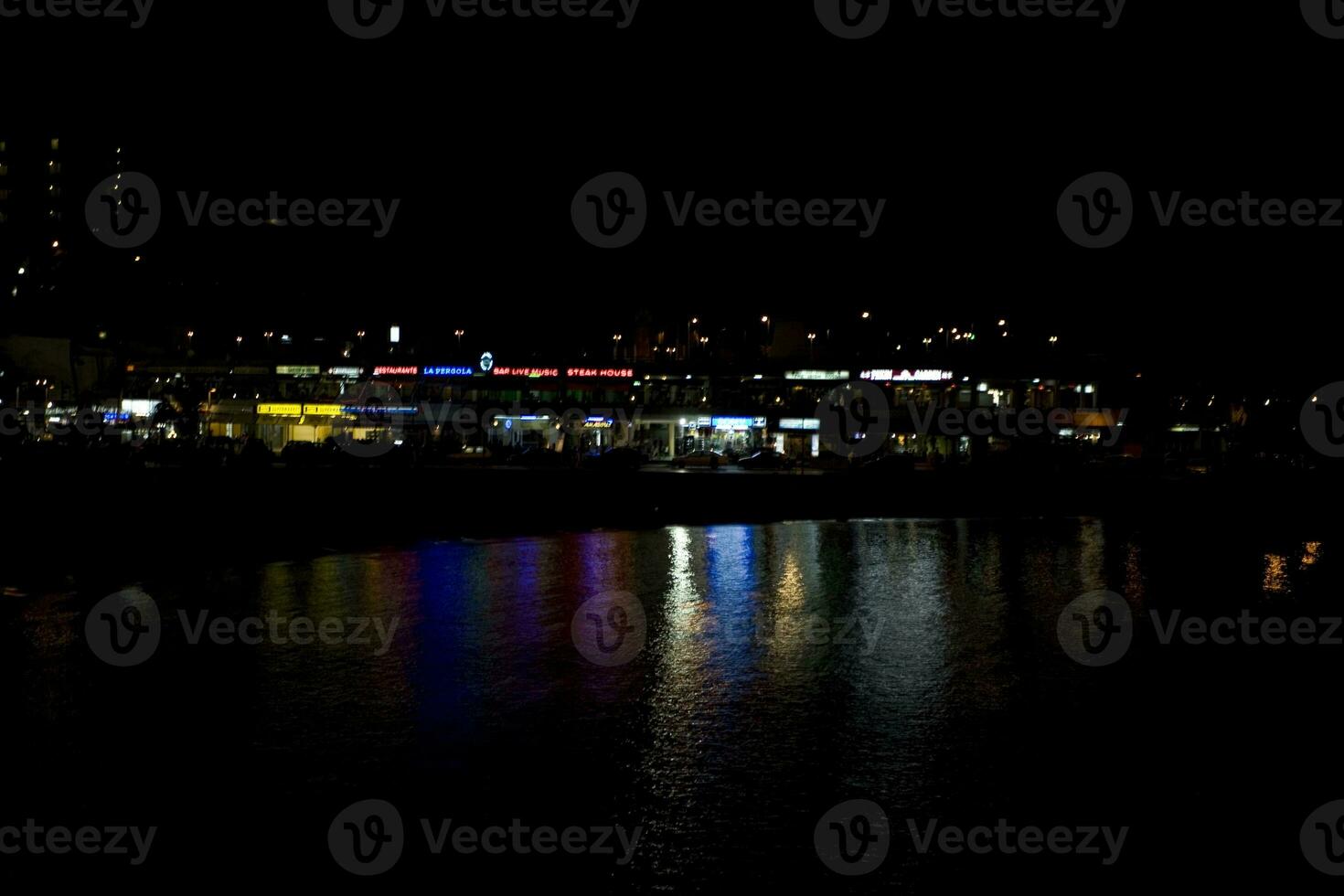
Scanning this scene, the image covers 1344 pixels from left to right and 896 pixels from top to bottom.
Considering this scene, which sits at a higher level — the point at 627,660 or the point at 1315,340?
the point at 1315,340

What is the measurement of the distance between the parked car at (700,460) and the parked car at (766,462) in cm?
138

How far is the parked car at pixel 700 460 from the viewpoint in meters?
49.3

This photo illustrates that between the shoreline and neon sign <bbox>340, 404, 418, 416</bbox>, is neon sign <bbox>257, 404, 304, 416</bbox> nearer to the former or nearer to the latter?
neon sign <bbox>340, 404, 418, 416</bbox>

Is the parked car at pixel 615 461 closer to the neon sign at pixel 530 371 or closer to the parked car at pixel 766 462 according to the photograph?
the parked car at pixel 766 462

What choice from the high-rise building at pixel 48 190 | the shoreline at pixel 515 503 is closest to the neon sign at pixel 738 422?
the shoreline at pixel 515 503

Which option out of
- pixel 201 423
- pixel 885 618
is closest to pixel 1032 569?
pixel 885 618

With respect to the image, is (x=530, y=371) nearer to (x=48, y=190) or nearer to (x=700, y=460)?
(x=700, y=460)

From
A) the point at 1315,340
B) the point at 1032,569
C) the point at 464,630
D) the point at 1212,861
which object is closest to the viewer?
the point at 1212,861

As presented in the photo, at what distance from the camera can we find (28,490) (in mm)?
21016

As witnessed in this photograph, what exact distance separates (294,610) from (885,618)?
6.66 meters

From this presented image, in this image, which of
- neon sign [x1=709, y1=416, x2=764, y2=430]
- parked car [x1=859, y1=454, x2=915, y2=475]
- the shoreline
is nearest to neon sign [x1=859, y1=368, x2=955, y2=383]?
neon sign [x1=709, y1=416, x2=764, y2=430]

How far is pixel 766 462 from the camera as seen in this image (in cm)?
4850

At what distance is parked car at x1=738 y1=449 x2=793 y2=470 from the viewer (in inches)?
1890

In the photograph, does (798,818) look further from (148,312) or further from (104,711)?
(148,312)
